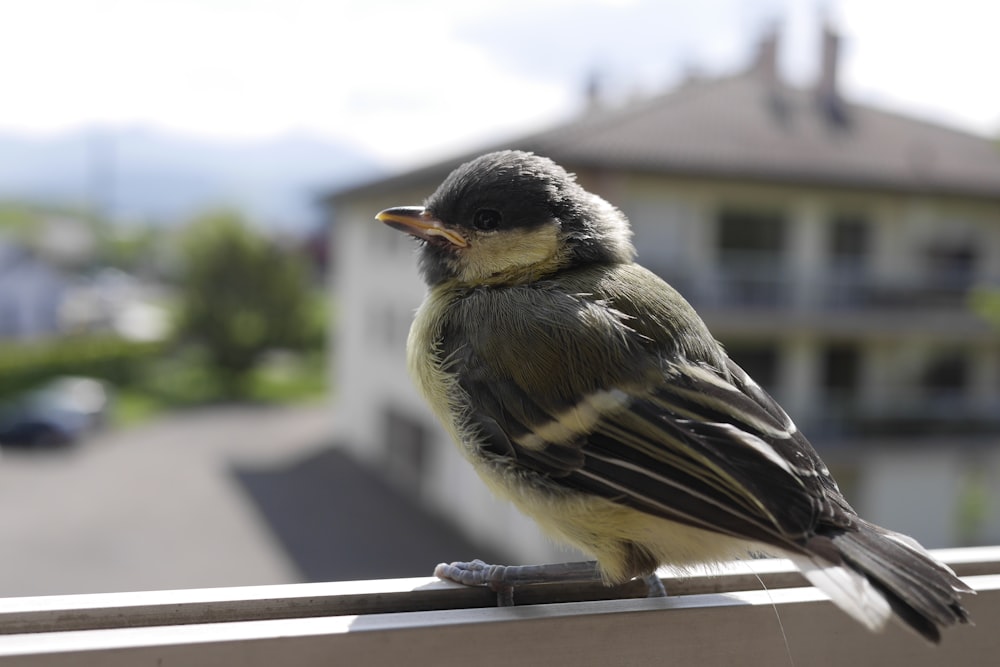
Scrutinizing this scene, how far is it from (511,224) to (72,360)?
23.7m

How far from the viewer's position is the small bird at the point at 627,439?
117 cm

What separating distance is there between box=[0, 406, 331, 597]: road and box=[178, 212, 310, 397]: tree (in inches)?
85.0

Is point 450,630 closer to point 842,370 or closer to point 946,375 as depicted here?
point 842,370

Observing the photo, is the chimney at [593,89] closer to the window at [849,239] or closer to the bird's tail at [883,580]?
the window at [849,239]

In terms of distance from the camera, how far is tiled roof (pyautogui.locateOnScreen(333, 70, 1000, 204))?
10234mm

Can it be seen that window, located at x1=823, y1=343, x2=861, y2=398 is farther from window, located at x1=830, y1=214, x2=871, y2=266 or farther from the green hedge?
the green hedge

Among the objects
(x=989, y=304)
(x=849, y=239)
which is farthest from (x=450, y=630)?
(x=849, y=239)

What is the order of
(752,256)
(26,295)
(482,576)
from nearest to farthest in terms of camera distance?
(482,576) → (752,256) → (26,295)

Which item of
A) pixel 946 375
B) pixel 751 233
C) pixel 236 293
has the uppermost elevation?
pixel 751 233

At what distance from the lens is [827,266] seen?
1188cm

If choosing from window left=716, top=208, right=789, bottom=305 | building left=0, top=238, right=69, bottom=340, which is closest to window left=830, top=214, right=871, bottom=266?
window left=716, top=208, right=789, bottom=305

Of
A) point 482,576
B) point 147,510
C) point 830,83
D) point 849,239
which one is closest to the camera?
point 482,576

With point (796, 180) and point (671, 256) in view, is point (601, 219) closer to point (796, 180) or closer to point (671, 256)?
point (671, 256)

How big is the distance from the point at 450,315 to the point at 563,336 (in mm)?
279
